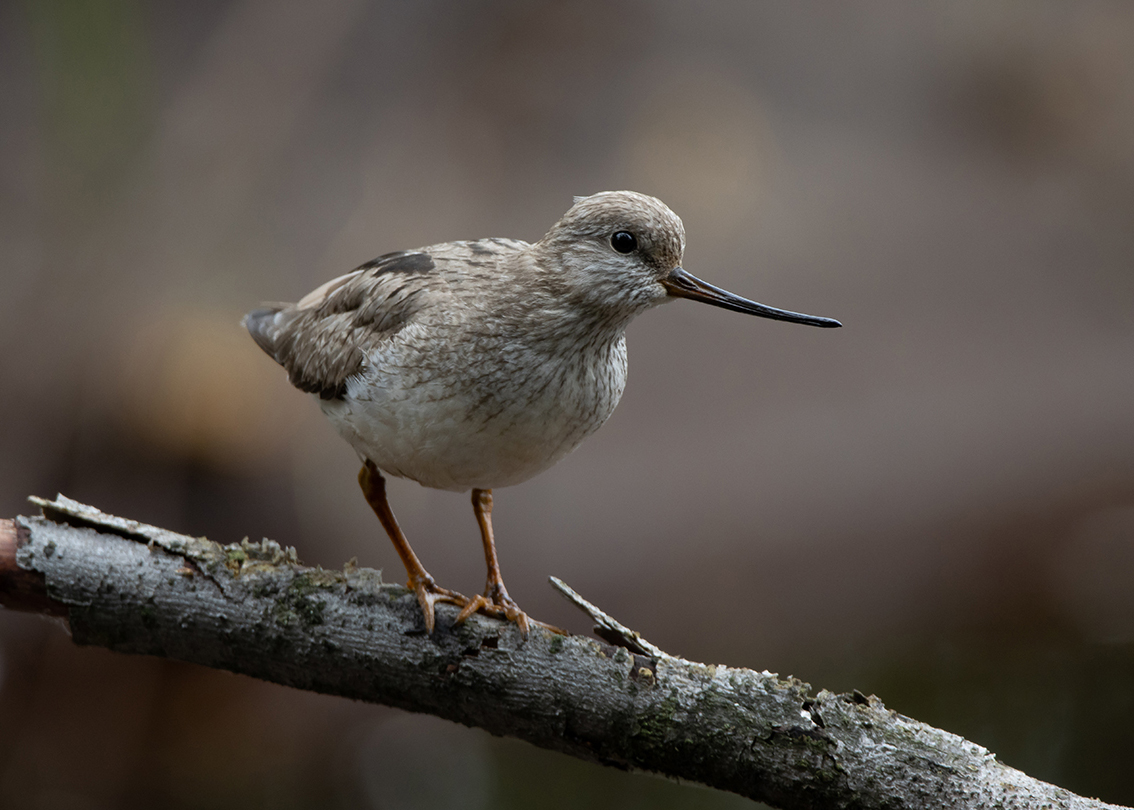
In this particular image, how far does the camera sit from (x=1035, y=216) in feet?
24.9

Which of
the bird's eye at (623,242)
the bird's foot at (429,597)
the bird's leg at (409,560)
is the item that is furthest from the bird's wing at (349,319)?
the bird's foot at (429,597)

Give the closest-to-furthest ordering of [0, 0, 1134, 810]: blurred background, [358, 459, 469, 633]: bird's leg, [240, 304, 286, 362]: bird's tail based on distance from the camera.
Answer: [358, 459, 469, 633]: bird's leg, [240, 304, 286, 362]: bird's tail, [0, 0, 1134, 810]: blurred background

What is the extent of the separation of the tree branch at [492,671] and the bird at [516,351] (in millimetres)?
205

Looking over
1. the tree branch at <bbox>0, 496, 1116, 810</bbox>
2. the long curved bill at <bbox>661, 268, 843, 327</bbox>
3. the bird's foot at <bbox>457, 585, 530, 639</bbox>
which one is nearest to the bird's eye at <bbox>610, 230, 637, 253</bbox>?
the long curved bill at <bbox>661, 268, 843, 327</bbox>

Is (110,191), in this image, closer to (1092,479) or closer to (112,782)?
(112,782)

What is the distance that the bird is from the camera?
3.12 meters

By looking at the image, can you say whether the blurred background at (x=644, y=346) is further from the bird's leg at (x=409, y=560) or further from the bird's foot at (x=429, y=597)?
the bird's foot at (x=429, y=597)

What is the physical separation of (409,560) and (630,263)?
1.55 m

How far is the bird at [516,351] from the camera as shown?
312cm

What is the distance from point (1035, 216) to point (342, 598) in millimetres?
6881

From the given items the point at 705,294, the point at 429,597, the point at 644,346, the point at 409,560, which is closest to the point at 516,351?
the point at 705,294

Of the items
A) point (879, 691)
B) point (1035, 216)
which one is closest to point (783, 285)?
point (1035, 216)

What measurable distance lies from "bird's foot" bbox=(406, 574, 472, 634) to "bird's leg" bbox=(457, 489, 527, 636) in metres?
0.06

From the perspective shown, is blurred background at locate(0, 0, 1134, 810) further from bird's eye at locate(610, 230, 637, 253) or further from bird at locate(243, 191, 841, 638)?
bird's eye at locate(610, 230, 637, 253)
